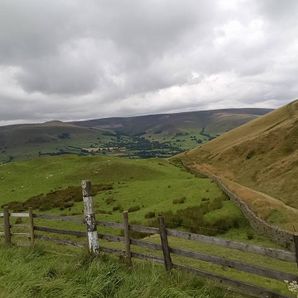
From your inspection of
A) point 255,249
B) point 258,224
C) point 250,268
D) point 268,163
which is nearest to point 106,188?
point 268,163

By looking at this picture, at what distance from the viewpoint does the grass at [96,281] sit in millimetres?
9922

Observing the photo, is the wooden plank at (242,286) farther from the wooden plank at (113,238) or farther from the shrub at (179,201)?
the shrub at (179,201)

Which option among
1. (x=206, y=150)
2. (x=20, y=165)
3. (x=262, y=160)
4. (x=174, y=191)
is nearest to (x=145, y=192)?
(x=174, y=191)

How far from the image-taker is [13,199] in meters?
50.4

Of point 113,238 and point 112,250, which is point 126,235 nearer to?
point 113,238

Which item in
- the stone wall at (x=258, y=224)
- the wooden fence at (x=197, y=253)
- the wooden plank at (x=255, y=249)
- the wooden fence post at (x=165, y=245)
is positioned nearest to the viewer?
the wooden plank at (x=255, y=249)

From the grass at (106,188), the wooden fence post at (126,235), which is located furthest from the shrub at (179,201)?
the wooden fence post at (126,235)

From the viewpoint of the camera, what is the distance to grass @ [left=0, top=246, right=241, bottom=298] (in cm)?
992

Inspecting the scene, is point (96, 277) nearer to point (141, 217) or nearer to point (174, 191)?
point (141, 217)

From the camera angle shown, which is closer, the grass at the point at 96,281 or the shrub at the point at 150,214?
the grass at the point at 96,281

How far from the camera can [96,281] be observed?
416 inches

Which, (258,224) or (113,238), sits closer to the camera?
(113,238)

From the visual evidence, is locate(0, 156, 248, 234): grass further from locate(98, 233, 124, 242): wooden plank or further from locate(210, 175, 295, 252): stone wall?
locate(98, 233, 124, 242): wooden plank

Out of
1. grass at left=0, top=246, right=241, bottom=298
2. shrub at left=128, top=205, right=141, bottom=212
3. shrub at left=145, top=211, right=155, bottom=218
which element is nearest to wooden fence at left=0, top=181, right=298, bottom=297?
grass at left=0, top=246, right=241, bottom=298
